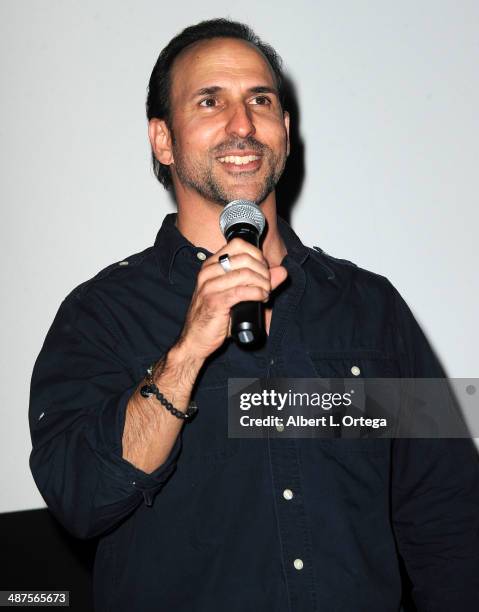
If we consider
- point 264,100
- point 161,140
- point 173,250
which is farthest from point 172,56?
point 173,250

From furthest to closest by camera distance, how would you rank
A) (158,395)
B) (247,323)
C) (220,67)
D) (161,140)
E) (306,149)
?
A: (306,149), (161,140), (220,67), (158,395), (247,323)

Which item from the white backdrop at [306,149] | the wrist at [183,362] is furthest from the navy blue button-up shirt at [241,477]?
the white backdrop at [306,149]

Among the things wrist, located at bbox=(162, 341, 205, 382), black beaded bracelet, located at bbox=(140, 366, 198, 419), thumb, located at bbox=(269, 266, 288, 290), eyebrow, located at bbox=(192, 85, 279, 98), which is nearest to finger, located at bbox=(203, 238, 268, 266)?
thumb, located at bbox=(269, 266, 288, 290)

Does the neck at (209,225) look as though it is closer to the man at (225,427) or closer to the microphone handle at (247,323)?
the man at (225,427)

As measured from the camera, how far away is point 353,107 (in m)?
2.79

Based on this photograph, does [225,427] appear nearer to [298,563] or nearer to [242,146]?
[298,563]

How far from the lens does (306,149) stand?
108 inches

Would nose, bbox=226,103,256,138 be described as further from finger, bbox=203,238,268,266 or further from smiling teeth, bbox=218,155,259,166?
finger, bbox=203,238,268,266

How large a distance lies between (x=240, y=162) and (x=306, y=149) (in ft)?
2.96

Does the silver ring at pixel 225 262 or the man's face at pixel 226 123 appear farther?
the man's face at pixel 226 123

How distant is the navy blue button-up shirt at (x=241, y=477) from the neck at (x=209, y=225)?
1.8 inches

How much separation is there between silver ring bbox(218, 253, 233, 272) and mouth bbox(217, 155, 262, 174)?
690 mm

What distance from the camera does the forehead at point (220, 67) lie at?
6.57 feet

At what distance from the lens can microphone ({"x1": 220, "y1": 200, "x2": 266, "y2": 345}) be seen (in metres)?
1.18
